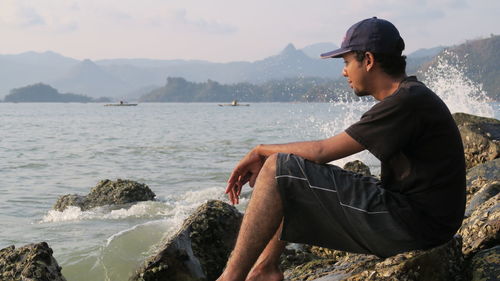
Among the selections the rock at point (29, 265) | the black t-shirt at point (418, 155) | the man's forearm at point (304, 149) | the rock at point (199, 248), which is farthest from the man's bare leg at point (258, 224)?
the rock at point (29, 265)

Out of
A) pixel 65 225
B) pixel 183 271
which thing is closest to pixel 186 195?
pixel 65 225

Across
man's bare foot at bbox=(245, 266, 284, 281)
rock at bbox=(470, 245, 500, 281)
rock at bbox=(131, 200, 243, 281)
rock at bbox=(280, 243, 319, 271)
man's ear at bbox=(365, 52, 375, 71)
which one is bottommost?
rock at bbox=(280, 243, 319, 271)

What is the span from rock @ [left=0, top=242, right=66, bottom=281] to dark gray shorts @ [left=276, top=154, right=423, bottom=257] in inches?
110

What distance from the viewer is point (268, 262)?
4.35m

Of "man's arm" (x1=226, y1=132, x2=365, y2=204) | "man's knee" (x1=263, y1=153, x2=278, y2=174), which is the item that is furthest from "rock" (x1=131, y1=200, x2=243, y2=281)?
"man's knee" (x1=263, y1=153, x2=278, y2=174)

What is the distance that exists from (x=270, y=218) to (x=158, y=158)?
903 inches

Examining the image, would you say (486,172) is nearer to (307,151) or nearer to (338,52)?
(338,52)

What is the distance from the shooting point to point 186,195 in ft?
53.4

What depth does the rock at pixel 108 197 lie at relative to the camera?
13.6 meters

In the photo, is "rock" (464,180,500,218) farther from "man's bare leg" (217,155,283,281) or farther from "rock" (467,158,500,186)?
"man's bare leg" (217,155,283,281)

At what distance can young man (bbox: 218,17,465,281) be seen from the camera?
12.8 feet

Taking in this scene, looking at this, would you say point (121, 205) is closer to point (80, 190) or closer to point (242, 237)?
point (80, 190)

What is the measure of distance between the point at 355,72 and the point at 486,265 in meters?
1.79

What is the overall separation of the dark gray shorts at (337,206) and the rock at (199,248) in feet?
6.97
